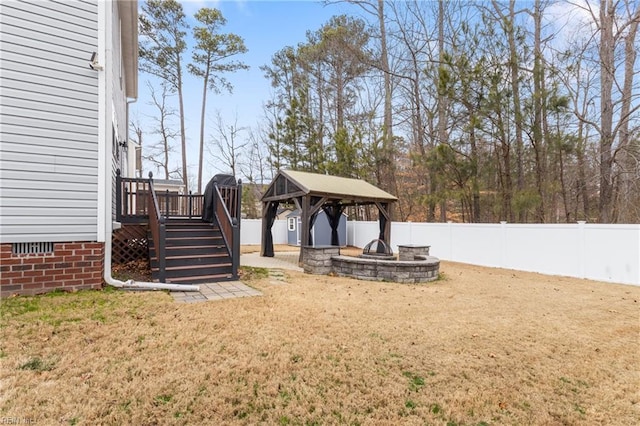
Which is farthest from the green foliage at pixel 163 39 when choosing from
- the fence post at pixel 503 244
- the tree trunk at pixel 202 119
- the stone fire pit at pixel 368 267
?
the fence post at pixel 503 244

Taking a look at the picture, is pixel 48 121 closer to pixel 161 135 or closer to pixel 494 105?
pixel 494 105

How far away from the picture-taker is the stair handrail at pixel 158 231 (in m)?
5.91

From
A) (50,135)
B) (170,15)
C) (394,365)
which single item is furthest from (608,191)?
(170,15)

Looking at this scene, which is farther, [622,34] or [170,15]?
[170,15]

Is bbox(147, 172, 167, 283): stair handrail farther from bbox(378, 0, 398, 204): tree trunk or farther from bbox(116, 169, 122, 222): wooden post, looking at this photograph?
bbox(378, 0, 398, 204): tree trunk

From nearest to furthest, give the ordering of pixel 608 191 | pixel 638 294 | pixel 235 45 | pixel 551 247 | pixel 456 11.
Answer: pixel 638 294, pixel 551 247, pixel 608 191, pixel 456 11, pixel 235 45

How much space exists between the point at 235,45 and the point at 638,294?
21470mm

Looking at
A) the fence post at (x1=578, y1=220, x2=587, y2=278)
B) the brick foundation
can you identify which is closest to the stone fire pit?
the fence post at (x1=578, y1=220, x2=587, y2=278)

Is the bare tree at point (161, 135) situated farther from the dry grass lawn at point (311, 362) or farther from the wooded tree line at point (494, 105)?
the dry grass lawn at point (311, 362)

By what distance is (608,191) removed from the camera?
9.44 m

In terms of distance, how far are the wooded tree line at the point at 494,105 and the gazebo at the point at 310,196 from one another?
83.2 inches

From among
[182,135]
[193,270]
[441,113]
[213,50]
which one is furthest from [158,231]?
[213,50]

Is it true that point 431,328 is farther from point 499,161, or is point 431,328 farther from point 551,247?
point 499,161

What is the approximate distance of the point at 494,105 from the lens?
33.1ft
